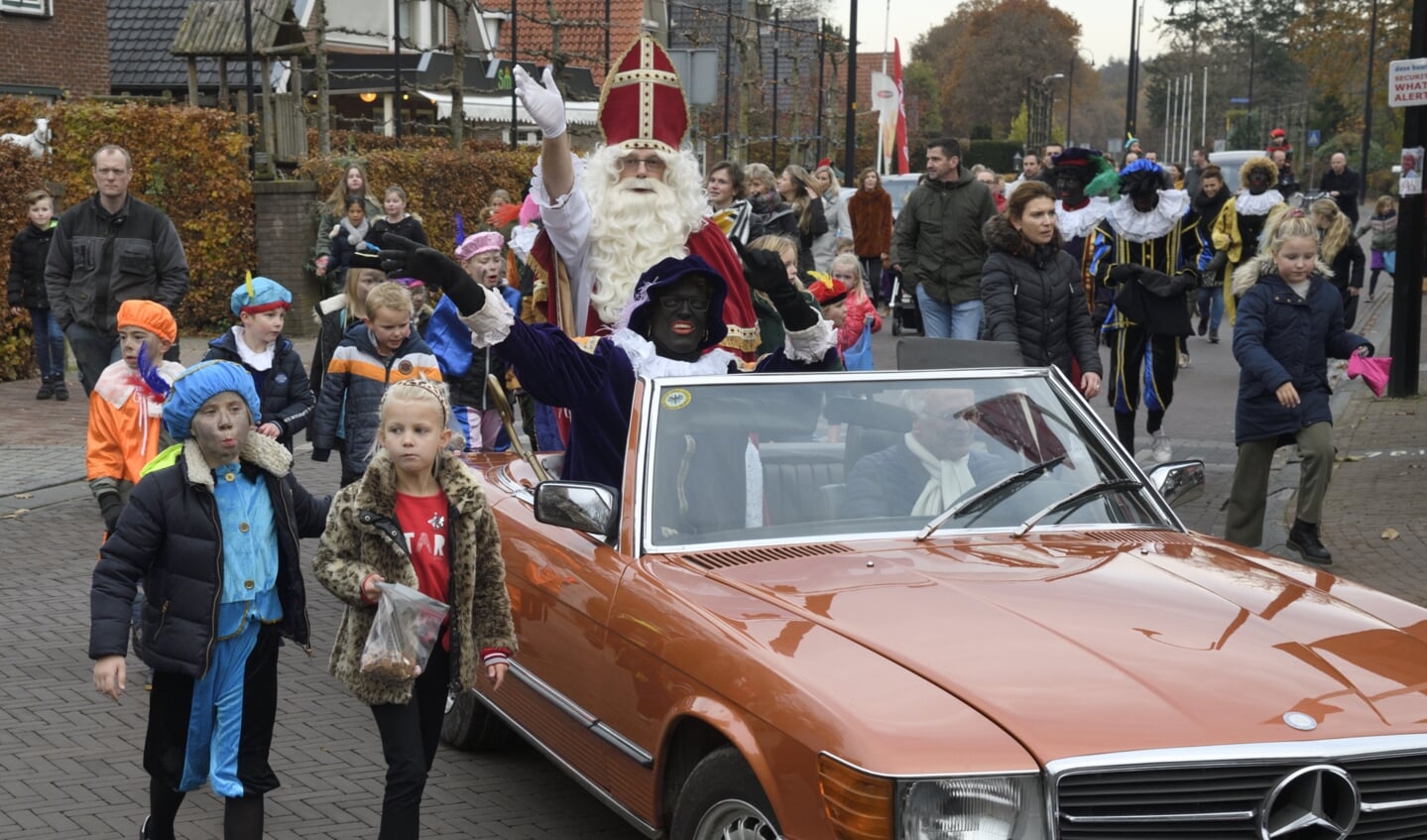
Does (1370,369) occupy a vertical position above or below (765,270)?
below

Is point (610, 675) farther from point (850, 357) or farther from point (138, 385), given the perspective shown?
point (850, 357)

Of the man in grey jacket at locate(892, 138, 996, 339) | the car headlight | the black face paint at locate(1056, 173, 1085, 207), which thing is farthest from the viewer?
the black face paint at locate(1056, 173, 1085, 207)

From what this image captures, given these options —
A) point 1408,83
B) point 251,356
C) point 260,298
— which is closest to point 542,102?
point 260,298

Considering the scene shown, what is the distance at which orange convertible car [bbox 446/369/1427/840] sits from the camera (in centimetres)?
330

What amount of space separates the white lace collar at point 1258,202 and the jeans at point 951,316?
6053 millimetres

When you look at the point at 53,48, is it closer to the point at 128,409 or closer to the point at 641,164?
the point at 128,409

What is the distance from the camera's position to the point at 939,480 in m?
4.80

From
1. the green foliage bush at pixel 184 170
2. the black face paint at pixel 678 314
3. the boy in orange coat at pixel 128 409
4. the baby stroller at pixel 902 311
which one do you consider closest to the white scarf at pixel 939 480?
the black face paint at pixel 678 314

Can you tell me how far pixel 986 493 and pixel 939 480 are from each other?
0.14m

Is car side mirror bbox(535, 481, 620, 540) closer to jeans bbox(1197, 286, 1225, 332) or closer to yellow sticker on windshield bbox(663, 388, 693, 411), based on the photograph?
yellow sticker on windshield bbox(663, 388, 693, 411)

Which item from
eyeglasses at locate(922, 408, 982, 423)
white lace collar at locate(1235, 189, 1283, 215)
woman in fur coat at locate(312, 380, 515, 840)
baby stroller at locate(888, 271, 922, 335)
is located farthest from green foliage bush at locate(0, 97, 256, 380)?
eyeglasses at locate(922, 408, 982, 423)

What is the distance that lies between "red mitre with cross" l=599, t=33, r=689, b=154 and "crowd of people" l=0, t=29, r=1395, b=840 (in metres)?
0.01

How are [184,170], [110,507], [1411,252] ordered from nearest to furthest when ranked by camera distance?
[110,507] < [1411,252] < [184,170]

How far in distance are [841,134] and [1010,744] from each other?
56770 mm
